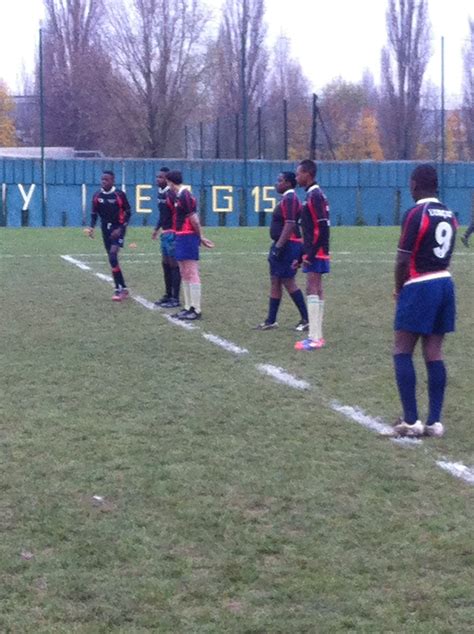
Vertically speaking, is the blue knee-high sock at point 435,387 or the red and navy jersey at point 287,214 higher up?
the red and navy jersey at point 287,214

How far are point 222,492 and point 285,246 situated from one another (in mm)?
6499

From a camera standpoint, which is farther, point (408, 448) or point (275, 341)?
point (275, 341)

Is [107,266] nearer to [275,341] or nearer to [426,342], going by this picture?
[275,341]

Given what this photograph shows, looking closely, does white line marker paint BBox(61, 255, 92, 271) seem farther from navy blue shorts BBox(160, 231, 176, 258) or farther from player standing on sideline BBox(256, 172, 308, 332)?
player standing on sideline BBox(256, 172, 308, 332)

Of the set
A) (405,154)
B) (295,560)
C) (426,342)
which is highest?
(405,154)

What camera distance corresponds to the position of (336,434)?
7.30 meters

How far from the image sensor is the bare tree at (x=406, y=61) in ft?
184

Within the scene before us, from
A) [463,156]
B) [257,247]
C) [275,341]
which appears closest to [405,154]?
[463,156]

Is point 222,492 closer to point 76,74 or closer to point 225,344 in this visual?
point 225,344

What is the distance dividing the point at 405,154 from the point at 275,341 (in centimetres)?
4579

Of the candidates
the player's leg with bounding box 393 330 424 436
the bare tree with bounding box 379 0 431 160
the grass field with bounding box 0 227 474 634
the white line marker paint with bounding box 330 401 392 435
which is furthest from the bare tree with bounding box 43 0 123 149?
the player's leg with bounding box 393 330 424 436

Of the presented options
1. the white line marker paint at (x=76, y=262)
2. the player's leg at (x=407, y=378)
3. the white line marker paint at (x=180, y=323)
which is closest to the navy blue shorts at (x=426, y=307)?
the player's leg at (x=407, y=378)

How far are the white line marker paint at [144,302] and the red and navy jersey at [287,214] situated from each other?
2829mm

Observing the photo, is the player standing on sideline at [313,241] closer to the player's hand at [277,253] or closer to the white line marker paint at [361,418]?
the player's hand at [277,253]
